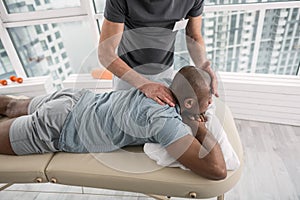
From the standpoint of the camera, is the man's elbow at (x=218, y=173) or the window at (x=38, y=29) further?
the window at (x=38, y=29)

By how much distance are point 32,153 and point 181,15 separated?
1.07 m

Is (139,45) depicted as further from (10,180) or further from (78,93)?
(10,180)

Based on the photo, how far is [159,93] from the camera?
1.08 meters

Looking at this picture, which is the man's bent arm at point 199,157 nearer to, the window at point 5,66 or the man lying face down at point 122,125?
the man lying face down at point 122,125

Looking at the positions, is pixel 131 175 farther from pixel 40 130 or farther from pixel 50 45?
pixel 50 45

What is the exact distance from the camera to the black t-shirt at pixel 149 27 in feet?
3.90

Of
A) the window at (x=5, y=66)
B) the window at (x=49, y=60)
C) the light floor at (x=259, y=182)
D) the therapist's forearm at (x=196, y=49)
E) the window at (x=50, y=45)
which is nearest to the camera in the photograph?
the therapist's forearm at (x=196, y=49)

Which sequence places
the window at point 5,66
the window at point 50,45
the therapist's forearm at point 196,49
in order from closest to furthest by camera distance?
the therapist's forearm at point 196,49 → the window at point 50,45 → the window at point 5,66

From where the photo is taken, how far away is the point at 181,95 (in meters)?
1.04

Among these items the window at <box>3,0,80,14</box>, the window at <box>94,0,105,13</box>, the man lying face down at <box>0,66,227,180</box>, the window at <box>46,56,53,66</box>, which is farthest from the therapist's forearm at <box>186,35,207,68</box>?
the window at <box>46,56,53,66</box>

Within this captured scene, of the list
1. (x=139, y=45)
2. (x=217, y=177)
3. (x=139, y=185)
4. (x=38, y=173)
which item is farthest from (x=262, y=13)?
(x=38, y=173)

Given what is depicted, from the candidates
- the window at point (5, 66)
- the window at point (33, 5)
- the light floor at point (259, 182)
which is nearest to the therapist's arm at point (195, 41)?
the light floor at point (259, 182)

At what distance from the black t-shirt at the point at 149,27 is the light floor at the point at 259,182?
2.91 ft

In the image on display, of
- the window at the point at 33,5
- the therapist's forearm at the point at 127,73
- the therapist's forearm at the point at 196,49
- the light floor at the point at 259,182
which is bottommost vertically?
the light floor at the point at 259,182
